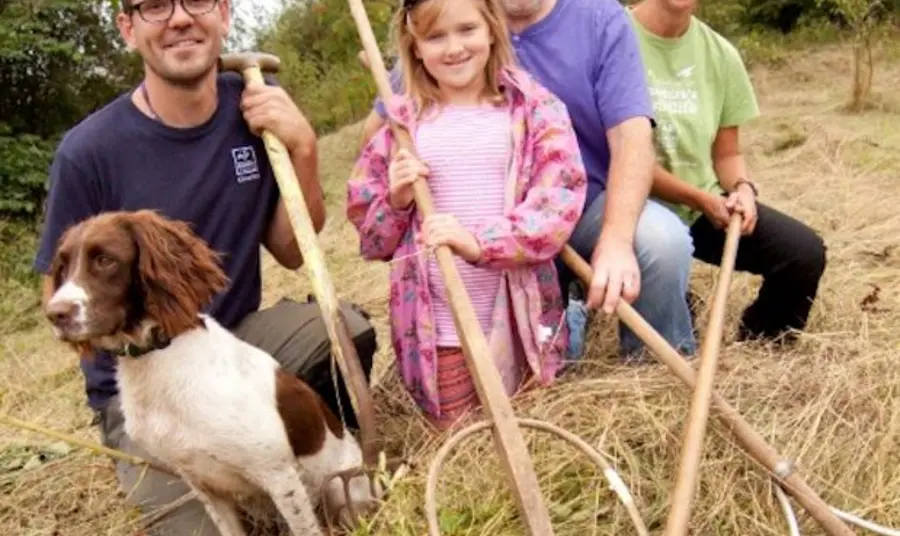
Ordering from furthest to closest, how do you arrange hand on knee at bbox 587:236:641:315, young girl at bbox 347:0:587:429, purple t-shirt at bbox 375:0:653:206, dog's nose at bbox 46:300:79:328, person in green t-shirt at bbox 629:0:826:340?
person in green t-shirt at bbox 629:0:826:340, purple t-shirt at bbox 375:0:653:206, young girl at bbox 347:0:587:429, hand on knee at bbox 587:236:641:315, dog's nose at bbox 46:300:79:328

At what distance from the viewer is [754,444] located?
116 inches

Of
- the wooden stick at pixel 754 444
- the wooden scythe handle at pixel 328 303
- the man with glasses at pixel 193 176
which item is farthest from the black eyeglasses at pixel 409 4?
the wooden stick at pixel 754 444

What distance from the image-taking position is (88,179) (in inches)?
137

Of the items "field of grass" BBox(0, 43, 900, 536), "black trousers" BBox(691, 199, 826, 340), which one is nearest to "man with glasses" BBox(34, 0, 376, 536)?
"field of grass" BBox(0, 43, 900, 536)

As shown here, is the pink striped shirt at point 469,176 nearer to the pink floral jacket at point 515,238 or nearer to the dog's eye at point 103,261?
the pink floral jacket at point 515,238

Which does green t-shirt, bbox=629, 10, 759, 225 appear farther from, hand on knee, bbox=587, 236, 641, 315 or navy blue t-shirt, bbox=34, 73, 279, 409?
navy blue t-shirt, bbox=34, 73, 279, 409

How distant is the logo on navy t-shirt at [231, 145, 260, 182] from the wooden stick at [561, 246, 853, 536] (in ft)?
4.46

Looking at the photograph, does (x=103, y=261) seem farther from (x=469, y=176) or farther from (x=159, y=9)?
(x=469, y=176)

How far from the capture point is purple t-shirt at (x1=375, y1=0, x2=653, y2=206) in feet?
11.7

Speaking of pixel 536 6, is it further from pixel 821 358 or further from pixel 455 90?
pixel 821 358

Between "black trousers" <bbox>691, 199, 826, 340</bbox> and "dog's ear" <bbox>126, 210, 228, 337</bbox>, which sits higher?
"dog's ear" <bbox>126, 210, 228, 337</bbox>

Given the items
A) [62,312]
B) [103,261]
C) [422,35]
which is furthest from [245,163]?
[62,312]

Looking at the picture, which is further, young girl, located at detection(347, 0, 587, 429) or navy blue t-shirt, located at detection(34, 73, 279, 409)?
navy blue t-shirt, located at detection(34, 73, 279, 409)

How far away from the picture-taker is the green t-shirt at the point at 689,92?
13.2 ft
